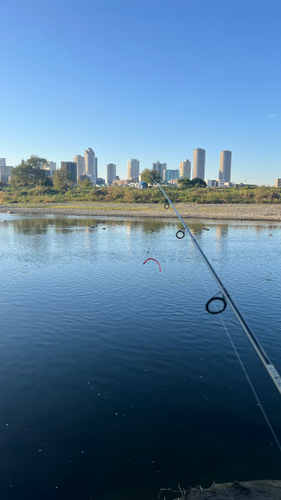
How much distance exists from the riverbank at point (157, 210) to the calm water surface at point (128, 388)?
34429mm

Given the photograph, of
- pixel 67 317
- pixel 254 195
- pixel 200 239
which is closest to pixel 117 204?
pixel 254 195

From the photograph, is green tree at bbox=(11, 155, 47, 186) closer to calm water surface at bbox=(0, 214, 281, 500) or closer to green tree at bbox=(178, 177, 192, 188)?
green tree at bbox=(178, 177, 192, 188)

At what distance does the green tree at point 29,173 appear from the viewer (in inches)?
4168

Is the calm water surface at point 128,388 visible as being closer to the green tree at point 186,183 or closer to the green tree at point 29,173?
the green tree at point 186,183

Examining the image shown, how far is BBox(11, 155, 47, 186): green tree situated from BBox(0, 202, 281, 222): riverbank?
40.5 metres

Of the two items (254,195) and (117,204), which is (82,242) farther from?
(254,195)

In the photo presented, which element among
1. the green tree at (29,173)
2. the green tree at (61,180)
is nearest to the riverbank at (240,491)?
the green tree at (61,180)

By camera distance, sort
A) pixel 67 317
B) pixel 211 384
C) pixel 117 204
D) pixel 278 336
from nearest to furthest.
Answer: pixel 211 384
pixel 278 336
pixel 67 317
pixel 117 204

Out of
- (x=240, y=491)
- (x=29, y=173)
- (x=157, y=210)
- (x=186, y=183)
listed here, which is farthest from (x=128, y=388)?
(x=29, y=173)

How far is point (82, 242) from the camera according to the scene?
2744 centimetres

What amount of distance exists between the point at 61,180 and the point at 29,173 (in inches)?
463

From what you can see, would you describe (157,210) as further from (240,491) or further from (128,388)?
(240,491)

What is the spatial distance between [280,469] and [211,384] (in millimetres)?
2339

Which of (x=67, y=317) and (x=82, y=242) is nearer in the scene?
(x=67, y=317)
